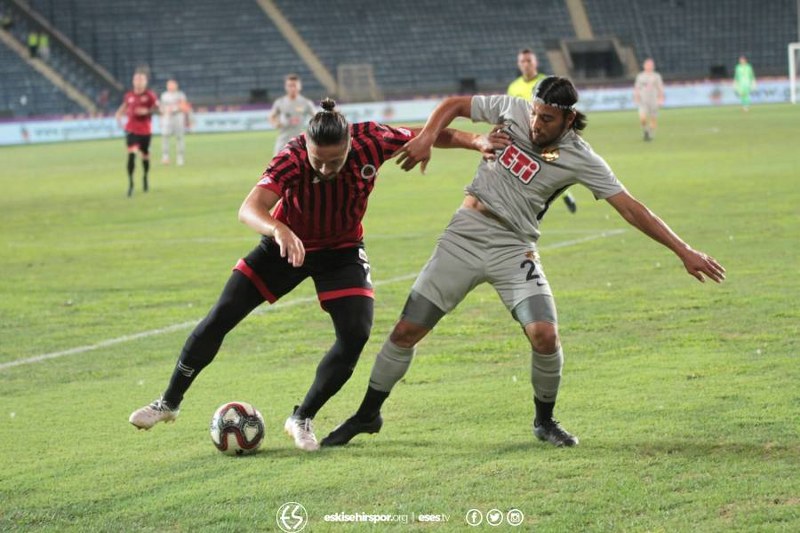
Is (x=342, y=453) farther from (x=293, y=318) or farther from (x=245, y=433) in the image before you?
(x=293, y=318)

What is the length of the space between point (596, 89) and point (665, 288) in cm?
4886

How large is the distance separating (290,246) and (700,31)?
61158mm

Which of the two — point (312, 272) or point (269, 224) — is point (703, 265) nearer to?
point (312, 272)

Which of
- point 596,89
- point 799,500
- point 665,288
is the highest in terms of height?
point 799,500

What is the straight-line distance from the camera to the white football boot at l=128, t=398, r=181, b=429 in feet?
23.4

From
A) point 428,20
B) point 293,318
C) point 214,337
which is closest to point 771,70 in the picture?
point 428,20

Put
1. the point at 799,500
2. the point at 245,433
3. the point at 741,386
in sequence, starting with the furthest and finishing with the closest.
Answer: the point at 741,386 < the point at 245,433 < the point at 799,500

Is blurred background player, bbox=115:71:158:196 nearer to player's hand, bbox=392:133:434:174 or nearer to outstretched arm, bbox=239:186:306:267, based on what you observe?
player's hand, bbox=392:133:434:174

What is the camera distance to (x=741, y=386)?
7.95 meters

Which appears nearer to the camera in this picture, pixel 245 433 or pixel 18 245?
pixel 245 433

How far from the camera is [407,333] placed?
7.04 m

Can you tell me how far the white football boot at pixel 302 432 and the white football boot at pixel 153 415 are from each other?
24.2 inches

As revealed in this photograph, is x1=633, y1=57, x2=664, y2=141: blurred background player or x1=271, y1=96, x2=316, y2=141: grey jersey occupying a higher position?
x1=271, y1=96, x2=316, y2=141: grey jersey

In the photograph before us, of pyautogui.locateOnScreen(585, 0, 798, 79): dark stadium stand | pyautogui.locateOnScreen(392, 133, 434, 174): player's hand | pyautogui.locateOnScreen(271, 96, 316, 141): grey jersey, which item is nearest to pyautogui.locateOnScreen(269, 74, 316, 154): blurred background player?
pyautogui.locateOnScreen(271, 96, 316, 141): grey jersey
